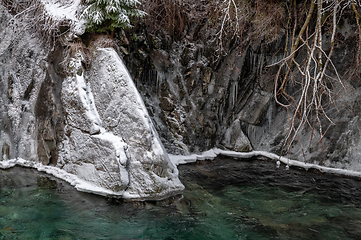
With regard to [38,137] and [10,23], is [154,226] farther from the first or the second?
[10,23]

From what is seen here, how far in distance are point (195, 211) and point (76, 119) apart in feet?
10.9

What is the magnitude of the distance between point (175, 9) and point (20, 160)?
6178 mm

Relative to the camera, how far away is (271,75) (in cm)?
823

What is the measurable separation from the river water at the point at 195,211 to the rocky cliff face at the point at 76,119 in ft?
1.30

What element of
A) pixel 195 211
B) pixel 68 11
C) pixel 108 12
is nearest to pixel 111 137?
pixel 195 211

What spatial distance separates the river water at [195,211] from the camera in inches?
154

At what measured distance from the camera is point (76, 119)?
5.53m

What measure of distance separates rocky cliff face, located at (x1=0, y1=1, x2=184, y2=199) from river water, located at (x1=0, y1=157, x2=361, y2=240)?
15.7 inches

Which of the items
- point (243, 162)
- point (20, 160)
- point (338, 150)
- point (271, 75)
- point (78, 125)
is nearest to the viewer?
point (78, 125)

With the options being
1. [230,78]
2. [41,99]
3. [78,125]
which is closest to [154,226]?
[78,125]

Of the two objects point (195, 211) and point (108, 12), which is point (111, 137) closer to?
point (195, 211)

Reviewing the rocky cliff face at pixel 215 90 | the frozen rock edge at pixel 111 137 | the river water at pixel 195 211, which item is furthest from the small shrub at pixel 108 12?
the river water at pixel 195 211

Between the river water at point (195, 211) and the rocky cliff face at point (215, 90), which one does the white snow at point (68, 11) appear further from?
the river water at point (195, 211)

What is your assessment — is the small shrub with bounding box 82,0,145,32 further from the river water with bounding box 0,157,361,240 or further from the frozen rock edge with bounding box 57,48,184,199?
the river water with bounding box 0,157,361,240
